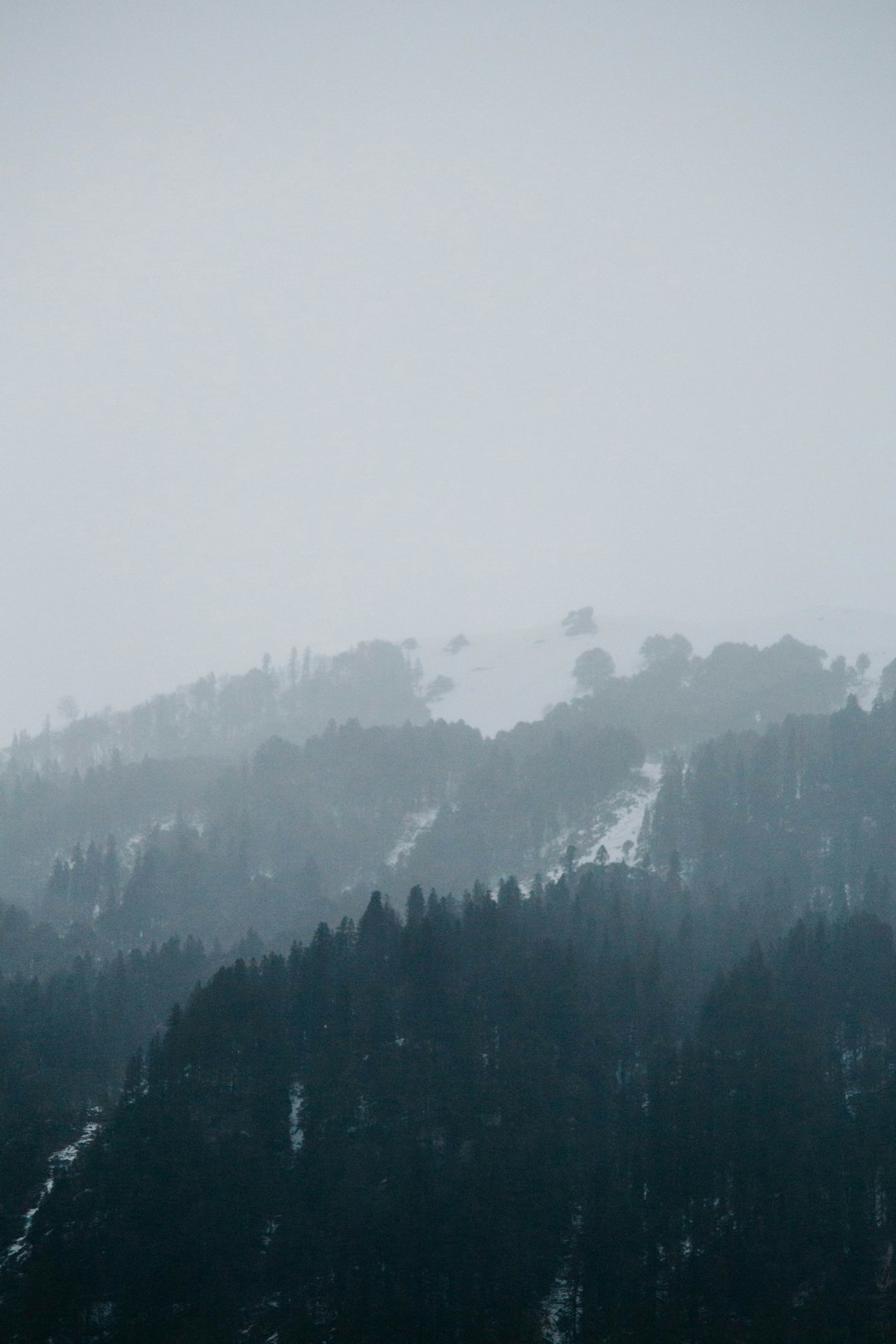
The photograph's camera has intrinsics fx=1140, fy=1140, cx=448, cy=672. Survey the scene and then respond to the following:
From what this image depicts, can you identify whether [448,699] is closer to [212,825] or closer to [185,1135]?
[212,825]

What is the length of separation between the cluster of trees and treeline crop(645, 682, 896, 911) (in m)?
21.4

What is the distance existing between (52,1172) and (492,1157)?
2692 cm

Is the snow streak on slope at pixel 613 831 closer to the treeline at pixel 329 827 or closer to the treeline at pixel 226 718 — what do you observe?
the treeline at pixel 329 827

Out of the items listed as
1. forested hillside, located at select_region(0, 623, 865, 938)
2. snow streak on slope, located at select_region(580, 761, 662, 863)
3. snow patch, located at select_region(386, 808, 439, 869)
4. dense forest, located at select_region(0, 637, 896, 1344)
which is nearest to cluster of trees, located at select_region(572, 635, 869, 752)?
forested hillside, located at select_region(0, 623, 865, 938)

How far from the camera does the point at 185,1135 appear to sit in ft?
229

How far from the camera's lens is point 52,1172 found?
69688 mm

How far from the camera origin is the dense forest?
61125 mm

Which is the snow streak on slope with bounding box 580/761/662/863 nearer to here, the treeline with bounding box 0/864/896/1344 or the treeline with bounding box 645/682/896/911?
the treeline with bounding box 645/682/896/911

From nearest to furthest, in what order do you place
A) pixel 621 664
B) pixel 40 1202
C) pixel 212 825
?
pixel 40 1202 < pixel 212 825 < pixel 621 664

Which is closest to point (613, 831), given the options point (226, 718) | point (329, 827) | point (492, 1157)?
point (329, 827)

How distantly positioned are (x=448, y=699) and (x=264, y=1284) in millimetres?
139370

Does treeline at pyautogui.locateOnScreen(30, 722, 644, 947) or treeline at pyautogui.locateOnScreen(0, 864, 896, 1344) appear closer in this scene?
treeline at pyautogui.locateOnScreen(0, 864, 896, 1344)

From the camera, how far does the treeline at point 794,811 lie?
10644cm

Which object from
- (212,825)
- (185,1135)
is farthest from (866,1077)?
(212,825)
